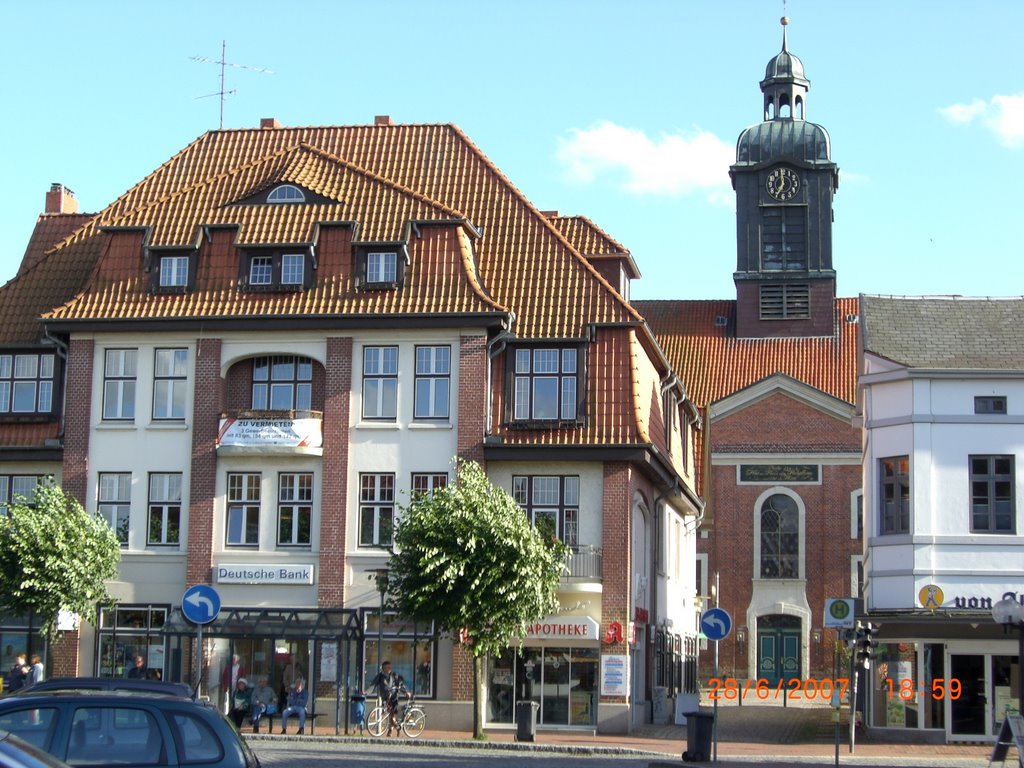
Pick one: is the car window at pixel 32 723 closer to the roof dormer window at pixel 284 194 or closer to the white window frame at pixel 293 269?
the white window frame at pixel 293 269

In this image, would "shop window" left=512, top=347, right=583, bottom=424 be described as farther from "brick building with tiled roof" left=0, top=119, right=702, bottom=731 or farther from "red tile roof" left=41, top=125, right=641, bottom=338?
"red tile roof" left=41, top=125, right=641, bottom=338

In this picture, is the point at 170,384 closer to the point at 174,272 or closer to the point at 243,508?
the point at 174,272

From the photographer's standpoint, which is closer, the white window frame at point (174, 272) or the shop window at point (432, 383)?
the shop window at point (432, 383)

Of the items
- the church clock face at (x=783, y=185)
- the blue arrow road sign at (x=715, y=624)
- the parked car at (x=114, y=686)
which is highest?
the church clock face at (x=783, y=185)

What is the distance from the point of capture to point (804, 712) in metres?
49.2

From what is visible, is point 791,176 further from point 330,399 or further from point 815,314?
point 330,399

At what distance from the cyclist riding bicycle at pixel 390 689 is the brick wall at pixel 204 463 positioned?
5113 mm

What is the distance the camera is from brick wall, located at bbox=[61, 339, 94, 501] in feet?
126

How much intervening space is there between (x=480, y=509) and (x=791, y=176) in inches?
1577

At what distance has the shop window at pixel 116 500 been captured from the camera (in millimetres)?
38281

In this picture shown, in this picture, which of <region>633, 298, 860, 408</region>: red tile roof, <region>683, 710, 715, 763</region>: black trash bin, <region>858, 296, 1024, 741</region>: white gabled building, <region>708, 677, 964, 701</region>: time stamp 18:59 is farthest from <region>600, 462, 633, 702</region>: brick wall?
<region>633, 298, 860, 408</region>: red tile roof

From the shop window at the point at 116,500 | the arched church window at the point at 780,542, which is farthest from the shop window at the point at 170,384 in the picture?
the arched church window at the point at 780,542

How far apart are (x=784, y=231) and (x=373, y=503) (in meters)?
36.5

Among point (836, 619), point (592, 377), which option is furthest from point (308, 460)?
point (836, 619)
